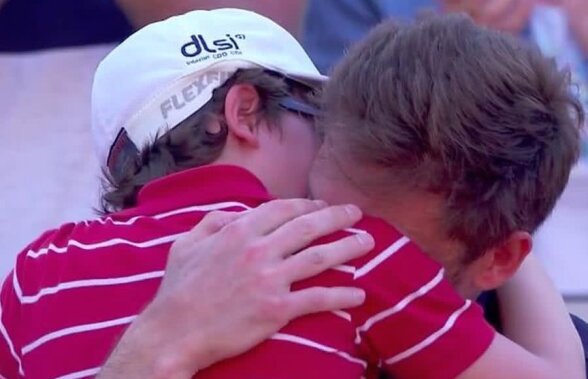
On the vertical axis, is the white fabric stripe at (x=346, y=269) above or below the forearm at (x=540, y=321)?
above

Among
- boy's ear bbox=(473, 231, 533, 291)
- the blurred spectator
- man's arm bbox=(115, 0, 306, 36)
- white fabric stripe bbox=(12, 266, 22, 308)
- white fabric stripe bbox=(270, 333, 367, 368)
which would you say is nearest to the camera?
white fabric stripe bbox=(270, 333, 367, 368)

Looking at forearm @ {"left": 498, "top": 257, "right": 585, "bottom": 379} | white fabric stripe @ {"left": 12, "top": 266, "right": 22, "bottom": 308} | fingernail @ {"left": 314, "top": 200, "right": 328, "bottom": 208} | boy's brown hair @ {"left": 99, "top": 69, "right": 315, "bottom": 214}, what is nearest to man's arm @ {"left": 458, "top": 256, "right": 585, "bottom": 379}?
forearm @ {"left": 498, "top": 257, "right": 585, "bottom": 379}

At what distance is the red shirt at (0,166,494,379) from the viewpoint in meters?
1.39

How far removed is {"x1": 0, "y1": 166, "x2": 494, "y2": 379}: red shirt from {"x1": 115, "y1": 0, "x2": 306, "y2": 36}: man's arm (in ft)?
2.70

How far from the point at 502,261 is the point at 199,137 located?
374 mm

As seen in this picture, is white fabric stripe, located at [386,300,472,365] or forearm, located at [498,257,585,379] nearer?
white fabric stripe, located at [386,300,472,365]

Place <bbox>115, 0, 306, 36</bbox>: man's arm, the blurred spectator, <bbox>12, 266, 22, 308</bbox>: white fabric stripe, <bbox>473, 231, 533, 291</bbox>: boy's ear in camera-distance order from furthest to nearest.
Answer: the blurred spectator → <bbox>115, 0, 306, 36</bbox>: man's arm → <bbox>12, 266, 22, 308</bbox>: white fabric stripe → <bbox>473, 231, 533, 291</bbox>: boy's ear

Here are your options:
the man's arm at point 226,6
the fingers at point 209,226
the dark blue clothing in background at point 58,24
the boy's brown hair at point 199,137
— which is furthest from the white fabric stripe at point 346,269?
the dark blue clothing in background at point 58,24

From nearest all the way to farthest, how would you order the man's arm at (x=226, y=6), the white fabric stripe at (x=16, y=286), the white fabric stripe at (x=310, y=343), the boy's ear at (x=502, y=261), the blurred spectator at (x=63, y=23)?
the white fabric stripe at (x=310, y=343) → the boy's ear at (x=502, y=261) → the white fabric stripe at (x=16, y=286) → the man's arm at (x=226, y=6) → the blurred spectator at (x=63, y=23)

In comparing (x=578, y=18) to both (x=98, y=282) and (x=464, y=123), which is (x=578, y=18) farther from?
(x=98, y=282)

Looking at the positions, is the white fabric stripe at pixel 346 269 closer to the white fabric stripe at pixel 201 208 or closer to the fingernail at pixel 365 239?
the fingernail at pixel 365 239

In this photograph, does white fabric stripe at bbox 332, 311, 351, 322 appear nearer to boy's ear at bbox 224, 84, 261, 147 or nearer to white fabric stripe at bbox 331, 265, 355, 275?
white fabric stripe at bbox 331, 265, 355, 275

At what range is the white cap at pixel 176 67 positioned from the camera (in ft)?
5.42

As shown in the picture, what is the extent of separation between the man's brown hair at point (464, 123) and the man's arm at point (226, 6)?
90cm
